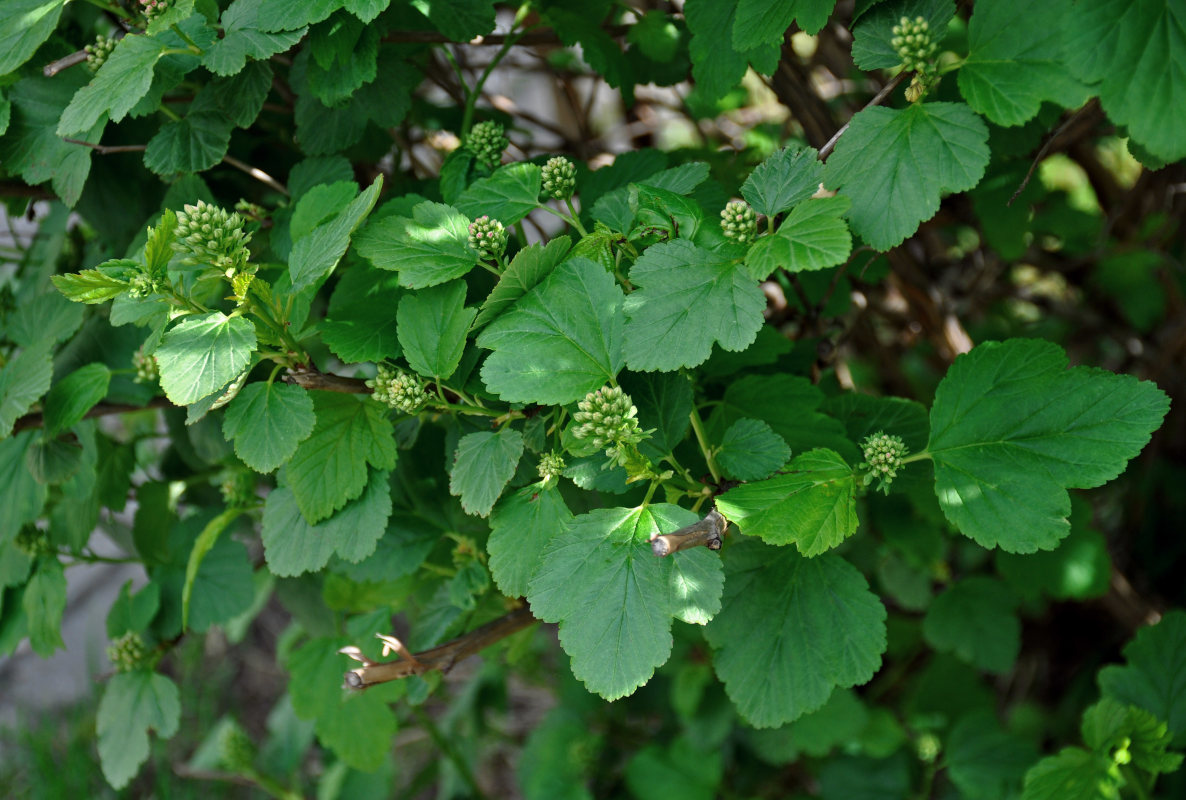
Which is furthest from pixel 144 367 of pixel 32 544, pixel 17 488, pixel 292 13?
pixel 292 13

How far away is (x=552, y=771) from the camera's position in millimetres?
2311

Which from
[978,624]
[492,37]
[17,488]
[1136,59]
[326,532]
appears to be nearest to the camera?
[1136,59]

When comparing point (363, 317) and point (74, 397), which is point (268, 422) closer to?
point (363, 317)

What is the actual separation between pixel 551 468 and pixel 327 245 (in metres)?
0.36

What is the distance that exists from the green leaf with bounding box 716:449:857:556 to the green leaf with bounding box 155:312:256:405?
21.3 inches

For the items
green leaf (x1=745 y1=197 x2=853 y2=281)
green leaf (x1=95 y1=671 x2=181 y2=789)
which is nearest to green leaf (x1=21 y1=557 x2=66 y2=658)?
green leaf (x1=95 y1=671 x2=181 y2=789)

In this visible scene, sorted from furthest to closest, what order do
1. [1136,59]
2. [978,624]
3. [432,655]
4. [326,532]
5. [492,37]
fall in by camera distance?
[978,624]
[492,37]
[432,655]
[326,532]
[1136,59]

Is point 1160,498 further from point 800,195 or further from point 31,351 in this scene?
point 31,351

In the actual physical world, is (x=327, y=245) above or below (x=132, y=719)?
above

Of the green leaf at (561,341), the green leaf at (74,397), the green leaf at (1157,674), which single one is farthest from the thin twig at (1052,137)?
the green leaf at (74,397)

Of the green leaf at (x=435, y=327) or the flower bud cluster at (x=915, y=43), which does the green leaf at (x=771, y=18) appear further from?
the green leaf at (x=435, y=327)

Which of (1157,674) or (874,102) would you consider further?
(1157,674)

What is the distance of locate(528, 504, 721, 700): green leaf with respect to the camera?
3.15 ft

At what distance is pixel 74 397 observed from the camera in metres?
1.35
